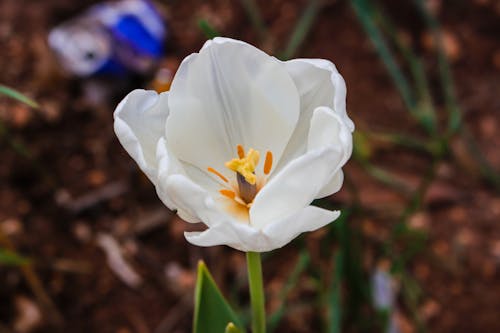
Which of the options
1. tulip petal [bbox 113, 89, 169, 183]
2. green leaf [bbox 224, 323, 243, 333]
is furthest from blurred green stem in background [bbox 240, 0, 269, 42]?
green leaf [bbox 224, 323, 243, 333]

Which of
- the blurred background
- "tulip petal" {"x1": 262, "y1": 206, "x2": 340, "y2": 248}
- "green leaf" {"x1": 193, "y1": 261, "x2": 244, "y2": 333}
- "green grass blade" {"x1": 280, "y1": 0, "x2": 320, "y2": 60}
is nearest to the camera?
"tulip petal" {"x1": 262, "y1": 206, "x2": 340, "y2": 248}

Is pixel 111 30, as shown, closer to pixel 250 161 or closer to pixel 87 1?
pixel 87 1

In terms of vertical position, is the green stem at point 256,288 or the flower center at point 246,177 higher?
the flower center at point 246,177

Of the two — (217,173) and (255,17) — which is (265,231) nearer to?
(217,173)

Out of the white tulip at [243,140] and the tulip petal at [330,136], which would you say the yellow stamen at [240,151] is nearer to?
the white tulip at [243,140]

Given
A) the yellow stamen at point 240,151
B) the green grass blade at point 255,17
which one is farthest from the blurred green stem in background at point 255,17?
the yellow stamen at point 240,151

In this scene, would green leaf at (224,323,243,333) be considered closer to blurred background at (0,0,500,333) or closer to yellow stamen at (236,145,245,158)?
yellow stamen at (236,145,245,158)
